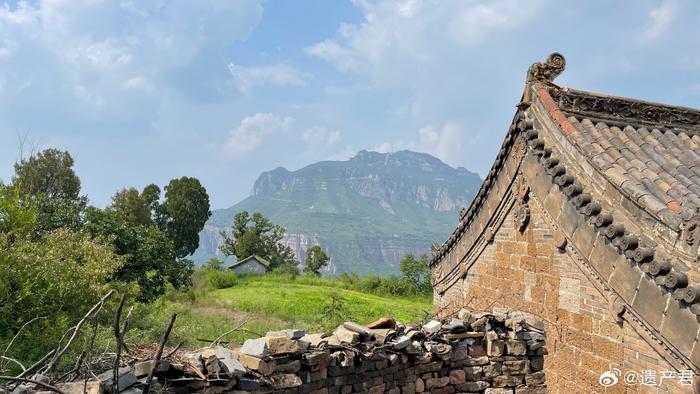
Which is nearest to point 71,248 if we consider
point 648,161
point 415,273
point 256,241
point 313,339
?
point 313,339

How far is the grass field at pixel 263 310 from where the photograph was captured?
16.9 m

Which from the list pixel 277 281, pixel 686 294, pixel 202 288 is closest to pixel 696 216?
Answer: pixel 686 294

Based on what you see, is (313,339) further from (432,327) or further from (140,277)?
(140,277)

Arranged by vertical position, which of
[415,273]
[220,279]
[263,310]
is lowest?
[263,310]

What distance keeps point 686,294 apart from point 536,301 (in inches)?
126

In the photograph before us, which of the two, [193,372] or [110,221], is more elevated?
[110,221]

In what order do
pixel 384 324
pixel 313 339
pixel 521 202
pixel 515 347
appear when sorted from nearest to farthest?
pixel 313 339 < pixel 384 324 < pixel 515 347 < pixel 521 202

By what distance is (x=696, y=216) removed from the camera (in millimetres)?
5301

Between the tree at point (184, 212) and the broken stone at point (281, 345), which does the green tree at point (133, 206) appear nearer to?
the tree at point (184, 212)

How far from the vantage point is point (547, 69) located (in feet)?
29.1

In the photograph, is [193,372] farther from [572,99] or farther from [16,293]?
[572,99]

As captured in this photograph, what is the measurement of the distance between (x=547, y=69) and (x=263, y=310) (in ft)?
65.1

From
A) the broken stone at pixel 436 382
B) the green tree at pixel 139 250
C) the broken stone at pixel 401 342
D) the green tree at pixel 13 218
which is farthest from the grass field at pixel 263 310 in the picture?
the broken stone at pixel 401 342

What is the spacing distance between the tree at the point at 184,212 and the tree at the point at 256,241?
914 cm
